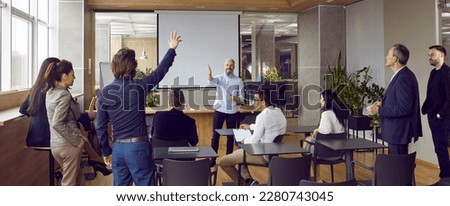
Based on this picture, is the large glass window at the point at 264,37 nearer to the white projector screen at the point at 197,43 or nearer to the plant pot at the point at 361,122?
the white projector screen at the point at 197,43

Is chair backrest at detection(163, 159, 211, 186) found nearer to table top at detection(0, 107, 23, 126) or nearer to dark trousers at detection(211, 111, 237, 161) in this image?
table top at detection(0, 107, 23, 126)

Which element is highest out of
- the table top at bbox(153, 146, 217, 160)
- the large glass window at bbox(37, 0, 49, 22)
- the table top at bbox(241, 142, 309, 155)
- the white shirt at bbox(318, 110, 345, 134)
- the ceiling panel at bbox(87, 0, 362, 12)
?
the ceiling panel at bbox(87, 0, 362, 12)

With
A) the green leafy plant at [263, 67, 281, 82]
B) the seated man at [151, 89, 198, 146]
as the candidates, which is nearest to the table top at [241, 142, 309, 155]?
→ the seated man at [151, 89, 198, 146]

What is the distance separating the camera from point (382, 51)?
7.53 metres

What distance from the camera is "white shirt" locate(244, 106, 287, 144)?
4172mm

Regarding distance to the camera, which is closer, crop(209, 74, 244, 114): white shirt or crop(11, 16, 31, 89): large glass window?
crop(11, 16, 31, 89): large glass window

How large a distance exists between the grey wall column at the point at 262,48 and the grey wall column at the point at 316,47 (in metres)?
6.59

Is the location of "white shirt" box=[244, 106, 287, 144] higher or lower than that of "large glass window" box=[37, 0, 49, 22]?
lower

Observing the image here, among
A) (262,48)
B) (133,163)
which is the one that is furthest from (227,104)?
(262,48)

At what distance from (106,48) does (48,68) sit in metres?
11.2

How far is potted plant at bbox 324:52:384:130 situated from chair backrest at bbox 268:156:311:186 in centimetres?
387

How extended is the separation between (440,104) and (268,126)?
2067mm

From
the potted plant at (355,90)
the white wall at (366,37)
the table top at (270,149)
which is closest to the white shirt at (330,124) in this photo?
the table top at (270,149)
